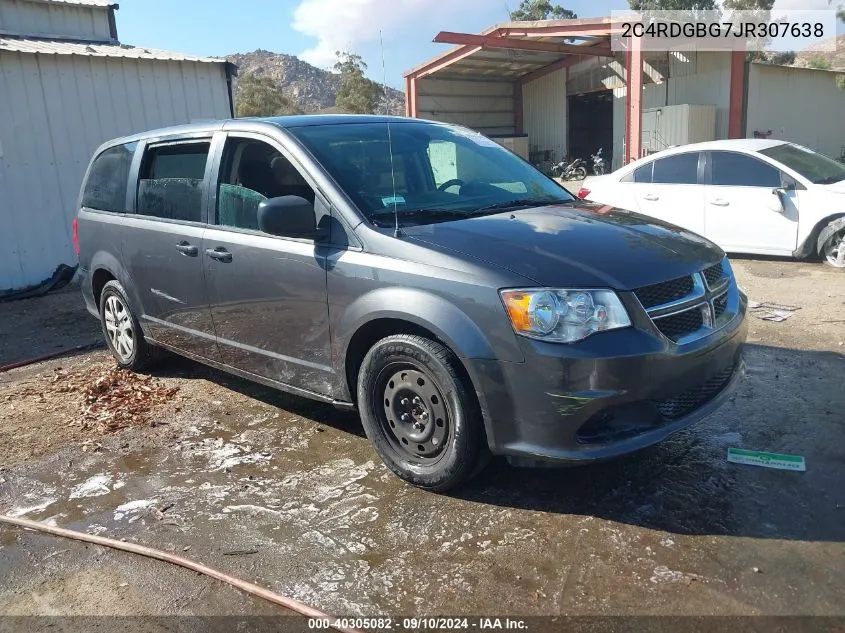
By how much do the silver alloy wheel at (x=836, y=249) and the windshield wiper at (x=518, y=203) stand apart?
5.01 meters

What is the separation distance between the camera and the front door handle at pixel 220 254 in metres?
4.26

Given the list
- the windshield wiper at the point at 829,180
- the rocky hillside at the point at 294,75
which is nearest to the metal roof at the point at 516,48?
the windshield wiper at the point at 829,180

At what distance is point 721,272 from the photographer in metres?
3.67

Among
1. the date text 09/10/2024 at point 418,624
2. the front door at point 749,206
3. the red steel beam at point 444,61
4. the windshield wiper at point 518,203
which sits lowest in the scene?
the date text 09/10/2024 at point 418,624

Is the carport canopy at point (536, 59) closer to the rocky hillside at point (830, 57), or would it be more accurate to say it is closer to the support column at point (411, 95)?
the support column at point (411, 95)

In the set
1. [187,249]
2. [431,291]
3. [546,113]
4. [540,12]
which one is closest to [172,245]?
[187,249]

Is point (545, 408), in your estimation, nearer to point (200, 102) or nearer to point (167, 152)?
point (167, 152)

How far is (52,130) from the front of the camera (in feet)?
32.7

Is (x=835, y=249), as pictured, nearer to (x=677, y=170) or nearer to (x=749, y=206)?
(x=749, y=206)

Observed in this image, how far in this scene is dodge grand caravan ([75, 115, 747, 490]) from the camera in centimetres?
301

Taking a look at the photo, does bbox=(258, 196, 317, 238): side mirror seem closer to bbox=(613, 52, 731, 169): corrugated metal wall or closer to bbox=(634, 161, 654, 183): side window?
bbox=(634, 161, 654, 183): side window

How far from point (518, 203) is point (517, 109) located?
25.1 meters

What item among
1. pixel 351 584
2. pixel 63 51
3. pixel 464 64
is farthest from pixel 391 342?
pixel 464 64

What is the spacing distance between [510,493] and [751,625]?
4.14ft
